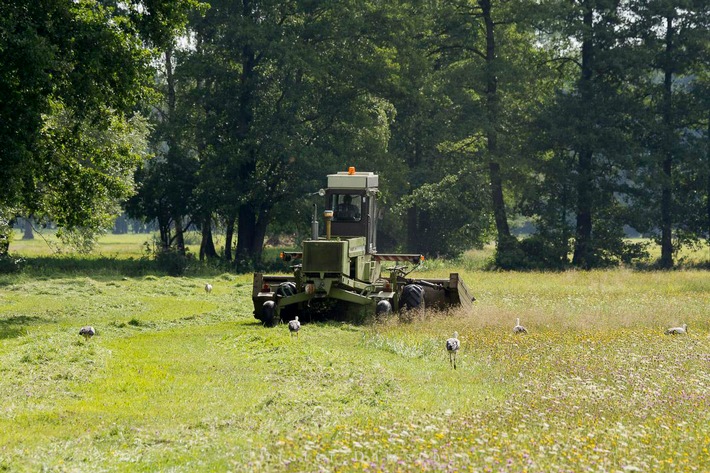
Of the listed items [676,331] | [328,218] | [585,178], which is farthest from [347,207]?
[585,178]

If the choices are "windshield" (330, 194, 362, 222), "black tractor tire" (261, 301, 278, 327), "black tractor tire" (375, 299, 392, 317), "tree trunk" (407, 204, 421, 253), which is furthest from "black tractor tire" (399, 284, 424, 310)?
"tree trunk" (407, 204, 421, 253)

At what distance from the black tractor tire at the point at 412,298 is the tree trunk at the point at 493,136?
29438mm

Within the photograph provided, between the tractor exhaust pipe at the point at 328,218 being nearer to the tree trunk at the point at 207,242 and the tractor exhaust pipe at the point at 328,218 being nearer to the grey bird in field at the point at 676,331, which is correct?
the grey bird in field at the point at 676,331

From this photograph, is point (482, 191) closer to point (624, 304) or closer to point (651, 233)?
point (651, 233)

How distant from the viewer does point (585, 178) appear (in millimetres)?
51688

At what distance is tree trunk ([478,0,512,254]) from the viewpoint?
52.9 m

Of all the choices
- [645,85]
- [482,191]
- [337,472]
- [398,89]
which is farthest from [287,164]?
[337,472]

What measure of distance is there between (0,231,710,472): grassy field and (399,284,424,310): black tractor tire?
642 millimetres

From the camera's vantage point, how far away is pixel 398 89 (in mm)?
51438

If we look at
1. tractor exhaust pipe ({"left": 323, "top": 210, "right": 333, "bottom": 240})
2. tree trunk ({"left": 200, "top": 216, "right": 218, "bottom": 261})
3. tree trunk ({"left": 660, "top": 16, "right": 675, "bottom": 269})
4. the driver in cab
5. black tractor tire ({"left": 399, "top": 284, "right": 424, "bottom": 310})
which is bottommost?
black tractor tire ({"left": 399, "top": 284, "right": 424, "bottom": 310})

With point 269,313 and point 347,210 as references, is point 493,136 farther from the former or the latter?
point 269,313

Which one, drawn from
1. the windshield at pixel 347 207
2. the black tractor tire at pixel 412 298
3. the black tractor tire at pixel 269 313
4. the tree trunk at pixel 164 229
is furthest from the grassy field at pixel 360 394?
the tree trunk at pixel 164 229

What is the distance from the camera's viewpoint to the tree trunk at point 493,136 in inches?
2083

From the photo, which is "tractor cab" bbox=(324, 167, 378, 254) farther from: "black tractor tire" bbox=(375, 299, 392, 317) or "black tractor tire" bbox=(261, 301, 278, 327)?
"black tractor tire" bbox=(261, 301, 278, 327)
